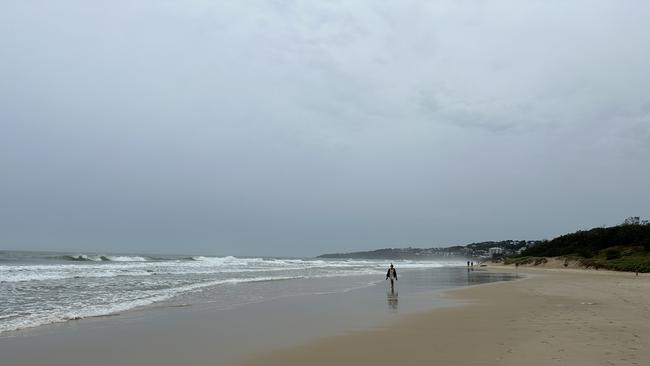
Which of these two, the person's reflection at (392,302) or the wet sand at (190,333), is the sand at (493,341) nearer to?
the wet sand at (190,333)

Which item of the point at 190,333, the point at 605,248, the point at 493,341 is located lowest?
the point at 190,333

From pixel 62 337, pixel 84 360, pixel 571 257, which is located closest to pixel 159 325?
pixel 62 337

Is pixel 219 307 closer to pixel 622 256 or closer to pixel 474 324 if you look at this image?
pixel 474 324

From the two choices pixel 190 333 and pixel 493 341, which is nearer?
pixel 493 341

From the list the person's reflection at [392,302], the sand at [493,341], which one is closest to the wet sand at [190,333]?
the person's reflection at [392,302]

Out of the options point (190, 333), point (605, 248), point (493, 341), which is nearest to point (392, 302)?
point (493, 341)

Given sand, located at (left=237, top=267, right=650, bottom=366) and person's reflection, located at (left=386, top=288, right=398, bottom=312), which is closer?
sand, located at (left=237, top=267, right=650, bottom=366)

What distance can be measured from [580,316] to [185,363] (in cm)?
1116

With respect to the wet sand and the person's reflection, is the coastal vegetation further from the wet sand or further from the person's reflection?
the wet sand

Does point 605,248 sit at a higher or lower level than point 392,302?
higher

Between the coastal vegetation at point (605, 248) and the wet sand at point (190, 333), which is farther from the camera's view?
the coastal vegetation at point (605, 248)

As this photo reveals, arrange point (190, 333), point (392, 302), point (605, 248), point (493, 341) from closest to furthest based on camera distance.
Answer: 1. point (493, 341)
2. point (190, 333)
3. point (392, 302)
4. point (605, 248)

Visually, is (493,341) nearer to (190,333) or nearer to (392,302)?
(190,333)

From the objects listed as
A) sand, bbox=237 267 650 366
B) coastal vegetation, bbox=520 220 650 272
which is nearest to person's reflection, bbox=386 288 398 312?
sand, bbox=237 267 650 366
